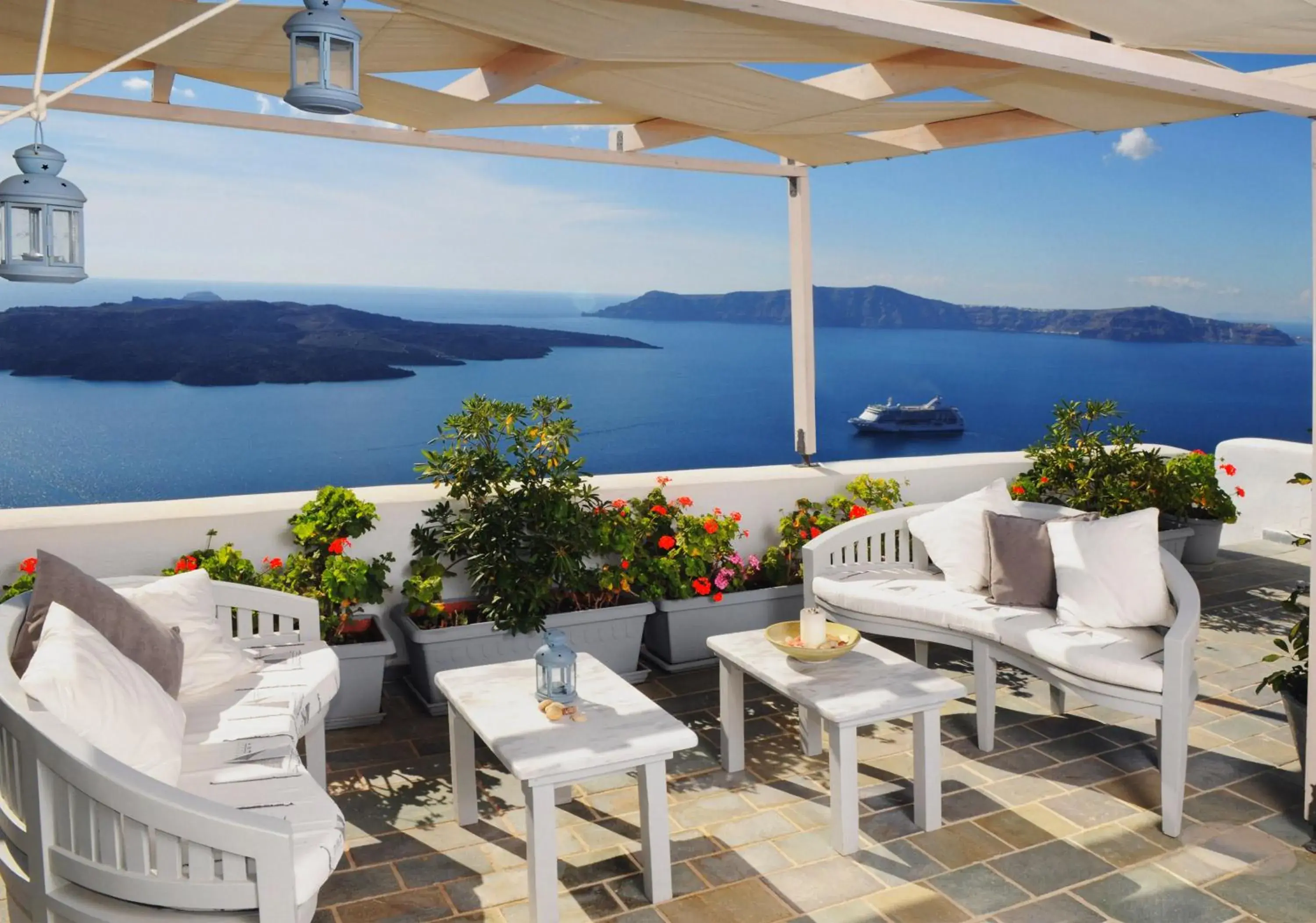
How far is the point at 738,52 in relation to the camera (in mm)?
3723

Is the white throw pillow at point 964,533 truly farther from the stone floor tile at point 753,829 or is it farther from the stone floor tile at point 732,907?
the stone floor tile at point 732,907

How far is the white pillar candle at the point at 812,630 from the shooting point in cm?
394

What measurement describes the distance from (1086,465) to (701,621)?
103 inches

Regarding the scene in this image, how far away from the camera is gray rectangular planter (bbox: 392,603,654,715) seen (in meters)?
4.84

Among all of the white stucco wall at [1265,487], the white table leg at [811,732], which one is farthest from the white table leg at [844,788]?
the white stucco wall at [1265,487]

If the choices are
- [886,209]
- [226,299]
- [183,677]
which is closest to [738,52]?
[183,677]

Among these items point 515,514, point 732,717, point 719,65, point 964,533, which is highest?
point 719,65

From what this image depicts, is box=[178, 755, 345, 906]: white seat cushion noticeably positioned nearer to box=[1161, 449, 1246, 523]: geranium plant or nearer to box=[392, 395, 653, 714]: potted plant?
box=[392, 395, 653, 714]: potted plant

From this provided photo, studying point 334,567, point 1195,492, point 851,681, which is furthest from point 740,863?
point 1195,492

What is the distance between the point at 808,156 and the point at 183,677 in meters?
4.15

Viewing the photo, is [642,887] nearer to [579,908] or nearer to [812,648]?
[579,908]

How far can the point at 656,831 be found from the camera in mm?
3285

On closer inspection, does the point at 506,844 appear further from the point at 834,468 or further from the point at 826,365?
the point at 826,365

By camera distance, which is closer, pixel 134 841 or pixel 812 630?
pixel 134 841
